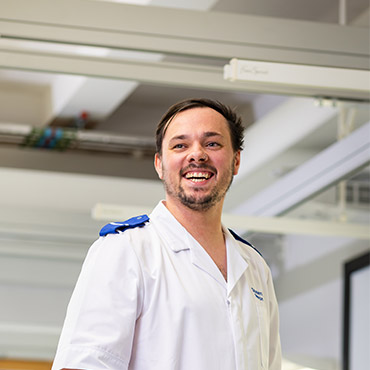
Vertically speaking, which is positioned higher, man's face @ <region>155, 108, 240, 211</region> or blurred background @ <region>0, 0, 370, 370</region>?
blurred background @ <region>0, 0, 370, 370</region>

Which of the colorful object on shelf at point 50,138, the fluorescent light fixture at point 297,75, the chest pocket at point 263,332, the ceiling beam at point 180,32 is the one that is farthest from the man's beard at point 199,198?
the colorful object on shelf at point 50,138

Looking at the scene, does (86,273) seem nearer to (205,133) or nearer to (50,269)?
(205,133)

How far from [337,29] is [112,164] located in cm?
389

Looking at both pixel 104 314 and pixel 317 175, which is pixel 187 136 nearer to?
pixel 104 314

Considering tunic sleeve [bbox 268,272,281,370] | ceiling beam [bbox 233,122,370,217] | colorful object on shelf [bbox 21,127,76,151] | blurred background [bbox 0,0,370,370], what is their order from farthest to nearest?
colorful object on shelf [bbox 21,127,76,151] → ceiling beam [bbox 233,122,370,217] → blurred background [bbox 0,0,370,370] → tunic sleeve [bbox 268,272,281,370]

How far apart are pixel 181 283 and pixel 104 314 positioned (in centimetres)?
17

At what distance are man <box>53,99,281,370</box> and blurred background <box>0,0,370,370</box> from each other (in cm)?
123

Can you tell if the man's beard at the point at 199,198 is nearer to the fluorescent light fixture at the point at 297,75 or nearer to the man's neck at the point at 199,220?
the man's neck at the point at 199,220

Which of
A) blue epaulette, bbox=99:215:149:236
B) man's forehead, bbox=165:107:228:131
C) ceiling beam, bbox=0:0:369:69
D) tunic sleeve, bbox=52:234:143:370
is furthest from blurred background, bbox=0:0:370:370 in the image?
tunic sleeve, bbox=52:234:143:370

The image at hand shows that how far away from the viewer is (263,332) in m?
1.81

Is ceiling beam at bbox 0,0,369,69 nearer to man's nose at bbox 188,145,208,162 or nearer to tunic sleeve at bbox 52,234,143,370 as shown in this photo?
man's nose at bbox 188,145,208,162

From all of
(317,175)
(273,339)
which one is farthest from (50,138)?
(273,339)

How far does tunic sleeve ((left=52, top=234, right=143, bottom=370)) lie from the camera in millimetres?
1618

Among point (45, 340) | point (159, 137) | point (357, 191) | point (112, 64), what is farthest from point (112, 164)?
A: point (159, 137)
